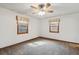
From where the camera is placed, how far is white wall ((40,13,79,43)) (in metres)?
1.62

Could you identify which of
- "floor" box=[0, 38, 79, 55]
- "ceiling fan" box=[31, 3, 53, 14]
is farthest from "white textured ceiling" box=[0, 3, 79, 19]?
"floor" box=[0, 38, 79, 55]

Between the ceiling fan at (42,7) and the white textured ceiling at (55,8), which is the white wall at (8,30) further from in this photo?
the ceiling fan at (42,7)

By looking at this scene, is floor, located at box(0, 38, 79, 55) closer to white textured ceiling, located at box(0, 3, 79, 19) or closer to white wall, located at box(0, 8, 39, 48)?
white wall, located at box(0, 8, 39, 48)

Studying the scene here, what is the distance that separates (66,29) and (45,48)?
45 centimetres

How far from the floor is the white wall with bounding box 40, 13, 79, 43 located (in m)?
0.09

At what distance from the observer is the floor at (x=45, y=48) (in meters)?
1.62

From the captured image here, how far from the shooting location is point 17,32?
168 cm

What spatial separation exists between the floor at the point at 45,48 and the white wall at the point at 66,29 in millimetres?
92

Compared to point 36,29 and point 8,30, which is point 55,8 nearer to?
point 36,29

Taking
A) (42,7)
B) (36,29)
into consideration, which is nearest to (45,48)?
(36,29)

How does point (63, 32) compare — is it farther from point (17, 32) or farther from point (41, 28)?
point (17, 32)

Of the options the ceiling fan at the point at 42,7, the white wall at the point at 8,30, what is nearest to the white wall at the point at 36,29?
the white wall at the point at 8,30

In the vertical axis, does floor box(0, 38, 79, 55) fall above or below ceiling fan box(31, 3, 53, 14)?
below

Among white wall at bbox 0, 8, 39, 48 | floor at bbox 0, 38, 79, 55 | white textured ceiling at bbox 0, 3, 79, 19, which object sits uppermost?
white textured ceiling at bbox 0, 3, 79, 19
